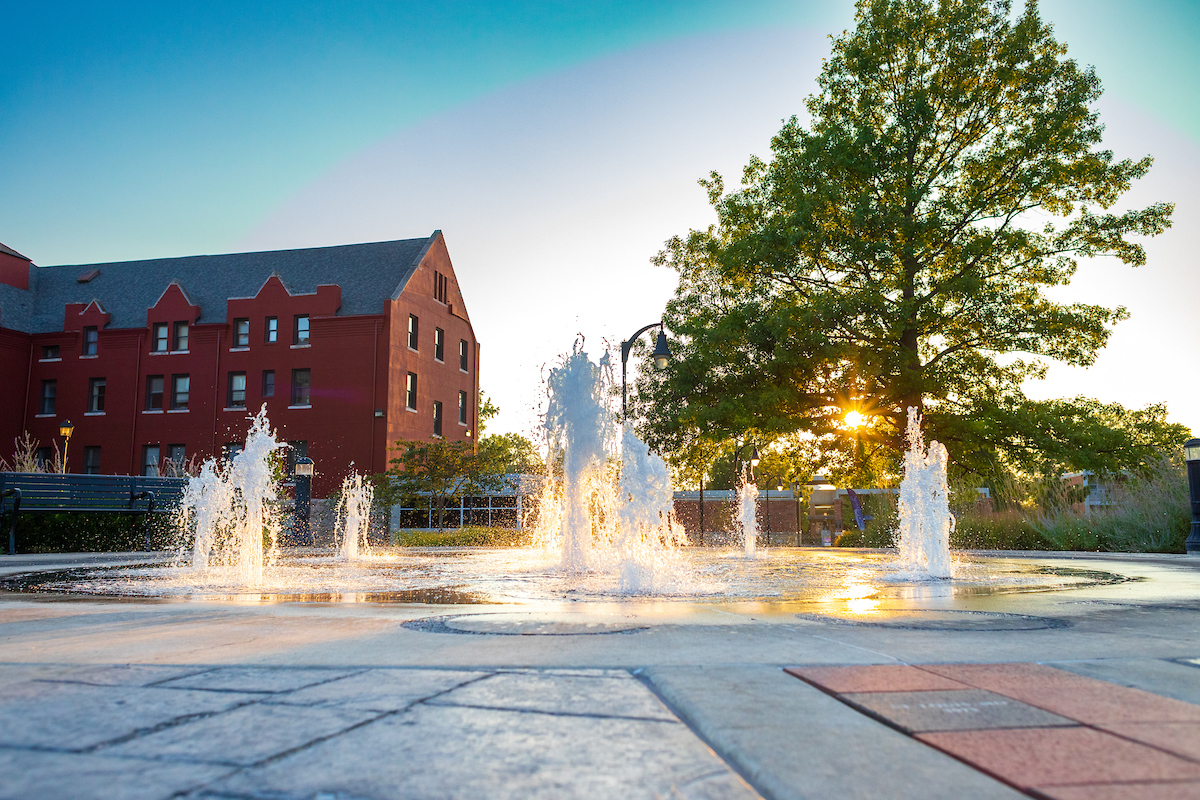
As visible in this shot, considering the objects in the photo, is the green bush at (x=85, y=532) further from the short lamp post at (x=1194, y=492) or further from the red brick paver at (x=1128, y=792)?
the short lamp post at (x=1194, y=492)

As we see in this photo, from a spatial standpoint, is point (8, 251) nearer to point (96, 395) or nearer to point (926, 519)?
point (96, 395)

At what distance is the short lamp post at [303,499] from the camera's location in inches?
1011

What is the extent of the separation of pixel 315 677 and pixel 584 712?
1.26 meters

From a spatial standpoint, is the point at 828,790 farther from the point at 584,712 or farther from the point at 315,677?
the point at 315,677

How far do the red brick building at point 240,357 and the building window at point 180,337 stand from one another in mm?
61

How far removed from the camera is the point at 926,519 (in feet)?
39.0

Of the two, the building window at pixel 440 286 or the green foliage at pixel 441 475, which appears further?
the building window at pixel 440 286

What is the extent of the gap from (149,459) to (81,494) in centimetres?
1870

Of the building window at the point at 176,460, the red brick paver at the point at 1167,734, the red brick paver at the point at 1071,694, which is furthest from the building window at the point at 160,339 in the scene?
the red brick paver at the point at 1167,734

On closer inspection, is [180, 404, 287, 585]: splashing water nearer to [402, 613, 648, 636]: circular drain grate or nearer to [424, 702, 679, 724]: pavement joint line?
[402, 613, 648, 636]: circular drain grate

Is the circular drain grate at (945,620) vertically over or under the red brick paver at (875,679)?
under

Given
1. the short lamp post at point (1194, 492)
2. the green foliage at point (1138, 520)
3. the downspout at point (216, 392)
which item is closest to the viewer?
the short lamp post at point (1194, 492)

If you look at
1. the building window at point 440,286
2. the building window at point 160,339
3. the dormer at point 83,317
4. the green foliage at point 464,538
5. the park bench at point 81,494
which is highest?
the building window at point 440,286

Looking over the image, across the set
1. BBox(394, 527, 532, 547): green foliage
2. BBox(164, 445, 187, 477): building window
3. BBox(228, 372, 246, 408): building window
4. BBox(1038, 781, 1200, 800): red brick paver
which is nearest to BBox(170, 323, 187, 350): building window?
BBox(228, 372, 246, 408): building window
